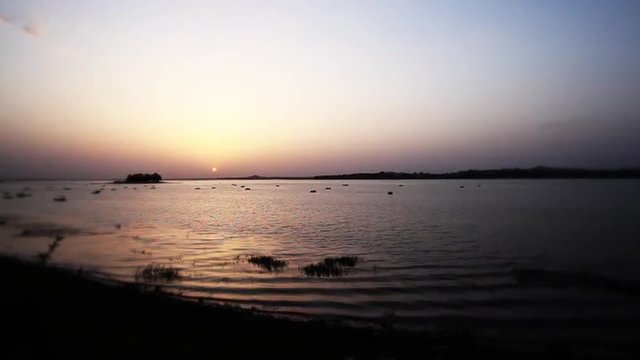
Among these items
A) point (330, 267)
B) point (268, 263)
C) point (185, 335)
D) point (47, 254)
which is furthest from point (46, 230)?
point (185, 335)

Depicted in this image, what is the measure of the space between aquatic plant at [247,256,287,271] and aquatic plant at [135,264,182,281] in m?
4.45

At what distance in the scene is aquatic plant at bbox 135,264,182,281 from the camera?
75.0 ft

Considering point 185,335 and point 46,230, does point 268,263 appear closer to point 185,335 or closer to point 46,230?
point 185,335

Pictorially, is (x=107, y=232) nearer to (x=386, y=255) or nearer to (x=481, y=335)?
(x=386, y=255)

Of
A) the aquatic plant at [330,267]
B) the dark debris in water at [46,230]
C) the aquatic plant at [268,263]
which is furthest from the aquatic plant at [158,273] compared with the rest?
the dark debris in water at [46,230]

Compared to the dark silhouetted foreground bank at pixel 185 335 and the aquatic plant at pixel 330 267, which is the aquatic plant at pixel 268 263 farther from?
the dark silhouetted foreground bank at pixel 185 335

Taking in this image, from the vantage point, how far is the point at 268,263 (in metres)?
26.8

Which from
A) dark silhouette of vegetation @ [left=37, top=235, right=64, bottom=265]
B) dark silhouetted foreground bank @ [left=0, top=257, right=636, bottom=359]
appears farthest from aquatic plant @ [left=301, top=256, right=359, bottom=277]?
dark silhouette of vegetation @ [left=37, top=235, right=64, bottom=265]

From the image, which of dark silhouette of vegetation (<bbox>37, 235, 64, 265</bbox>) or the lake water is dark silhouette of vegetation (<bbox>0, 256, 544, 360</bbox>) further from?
dark silhouette of vegetation (<bbox>37, 235, 64, 265</bbox>)

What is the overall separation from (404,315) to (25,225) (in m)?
47.5

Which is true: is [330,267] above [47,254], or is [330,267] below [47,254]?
below

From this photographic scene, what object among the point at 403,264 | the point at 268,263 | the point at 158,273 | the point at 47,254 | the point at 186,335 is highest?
the point at 186,335

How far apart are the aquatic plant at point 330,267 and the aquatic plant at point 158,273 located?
265 inches

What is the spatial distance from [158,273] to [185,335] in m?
12.5
